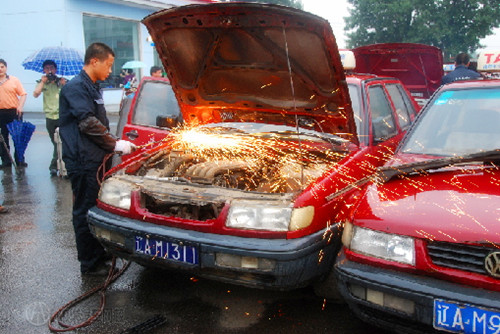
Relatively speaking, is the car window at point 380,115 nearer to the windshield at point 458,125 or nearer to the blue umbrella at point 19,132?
the windshield at point 458,125

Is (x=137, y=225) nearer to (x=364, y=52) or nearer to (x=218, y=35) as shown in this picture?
(x=218, y=35)

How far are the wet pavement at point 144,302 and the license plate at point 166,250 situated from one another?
436 millimetres

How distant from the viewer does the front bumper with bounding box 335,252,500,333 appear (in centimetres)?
221

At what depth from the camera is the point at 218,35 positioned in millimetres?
3629

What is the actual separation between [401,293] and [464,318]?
11.8 inches

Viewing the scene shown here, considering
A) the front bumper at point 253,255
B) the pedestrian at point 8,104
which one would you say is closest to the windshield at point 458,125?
the front bumper at point 253,255

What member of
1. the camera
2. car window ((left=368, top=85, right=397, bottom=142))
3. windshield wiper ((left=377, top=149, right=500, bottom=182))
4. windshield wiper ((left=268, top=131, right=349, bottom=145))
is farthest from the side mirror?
the camera

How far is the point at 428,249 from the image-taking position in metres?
2.36

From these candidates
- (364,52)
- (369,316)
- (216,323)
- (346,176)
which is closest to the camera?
(369,316)

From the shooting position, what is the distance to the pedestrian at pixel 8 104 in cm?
824

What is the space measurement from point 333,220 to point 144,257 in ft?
4.33

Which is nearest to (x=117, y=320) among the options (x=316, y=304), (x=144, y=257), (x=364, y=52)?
(x=144, y=257)

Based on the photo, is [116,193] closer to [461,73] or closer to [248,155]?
[248,155]

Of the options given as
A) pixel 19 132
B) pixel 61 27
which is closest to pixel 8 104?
pixel 19 132
